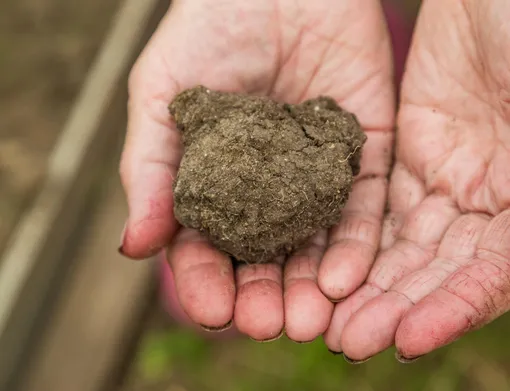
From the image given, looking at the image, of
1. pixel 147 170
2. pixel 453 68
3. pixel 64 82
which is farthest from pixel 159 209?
pixel 64 82

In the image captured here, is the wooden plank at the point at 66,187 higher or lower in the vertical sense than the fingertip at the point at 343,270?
lower

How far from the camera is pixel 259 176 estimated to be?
1354mm

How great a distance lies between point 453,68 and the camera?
159 cm

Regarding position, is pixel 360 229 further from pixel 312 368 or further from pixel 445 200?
pixel 312 368

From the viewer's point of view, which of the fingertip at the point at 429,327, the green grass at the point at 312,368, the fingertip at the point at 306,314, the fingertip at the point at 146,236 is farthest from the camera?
the green grass at the point at 312,368

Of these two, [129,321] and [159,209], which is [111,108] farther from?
[159,209]

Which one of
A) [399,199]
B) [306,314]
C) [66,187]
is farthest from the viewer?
[66,187]

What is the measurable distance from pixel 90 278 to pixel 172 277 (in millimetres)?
315

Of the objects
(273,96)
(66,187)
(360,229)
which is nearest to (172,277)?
(66,187)

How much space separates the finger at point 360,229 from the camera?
4.49 ft

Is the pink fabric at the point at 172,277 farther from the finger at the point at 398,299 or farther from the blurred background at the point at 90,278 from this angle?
the finger at the point at 398,299

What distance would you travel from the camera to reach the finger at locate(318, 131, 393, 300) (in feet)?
4.49

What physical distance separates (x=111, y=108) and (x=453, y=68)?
1391 mm

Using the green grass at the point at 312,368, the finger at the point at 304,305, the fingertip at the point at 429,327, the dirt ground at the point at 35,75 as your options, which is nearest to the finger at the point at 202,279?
the finger at the point at 304,305
